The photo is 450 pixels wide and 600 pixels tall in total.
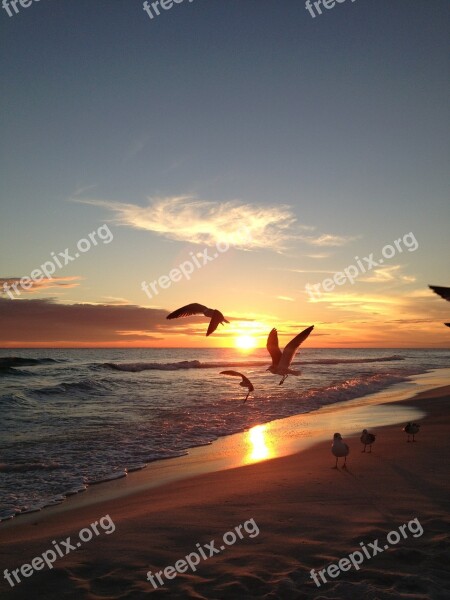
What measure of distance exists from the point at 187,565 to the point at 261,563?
77cm

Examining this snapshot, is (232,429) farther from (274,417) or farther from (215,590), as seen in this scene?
(215,590)

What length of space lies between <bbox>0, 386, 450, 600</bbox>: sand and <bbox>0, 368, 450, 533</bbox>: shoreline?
9 cm

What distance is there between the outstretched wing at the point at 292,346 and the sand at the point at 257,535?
1.97 meters

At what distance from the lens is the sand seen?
456 centimetres

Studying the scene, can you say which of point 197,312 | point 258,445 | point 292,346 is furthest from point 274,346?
point 258,445

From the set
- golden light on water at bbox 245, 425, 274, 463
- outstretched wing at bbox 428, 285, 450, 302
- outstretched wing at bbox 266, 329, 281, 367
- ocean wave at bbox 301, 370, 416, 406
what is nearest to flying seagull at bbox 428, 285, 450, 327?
outstretched wing at bbox 428, 285, 450, 302

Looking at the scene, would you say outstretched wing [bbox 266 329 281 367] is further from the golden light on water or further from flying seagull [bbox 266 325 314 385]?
the golden light on water

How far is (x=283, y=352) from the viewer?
22.5ft

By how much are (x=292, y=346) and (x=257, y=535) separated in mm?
2377

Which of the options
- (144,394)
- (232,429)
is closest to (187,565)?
(232,429)

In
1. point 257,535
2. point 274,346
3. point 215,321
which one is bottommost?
point 257,535

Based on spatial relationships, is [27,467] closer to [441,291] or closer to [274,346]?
[274,346]

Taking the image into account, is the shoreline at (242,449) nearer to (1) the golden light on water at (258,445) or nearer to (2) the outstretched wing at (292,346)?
(1) the golden light on water at (258,445)

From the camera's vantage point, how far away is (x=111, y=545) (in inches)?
222
